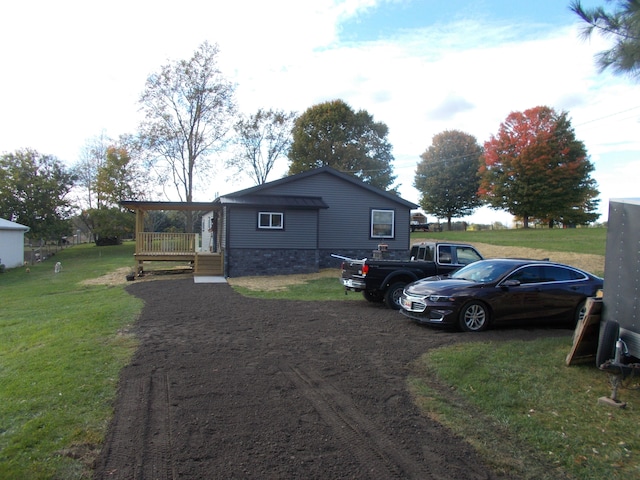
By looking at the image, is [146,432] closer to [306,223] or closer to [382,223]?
[306,223]

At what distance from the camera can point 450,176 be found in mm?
49562

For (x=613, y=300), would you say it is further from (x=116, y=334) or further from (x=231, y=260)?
(x=231, y=260)

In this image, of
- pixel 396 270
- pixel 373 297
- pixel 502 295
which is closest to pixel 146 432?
pixel 502 295

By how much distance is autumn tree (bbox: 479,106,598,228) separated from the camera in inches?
1567

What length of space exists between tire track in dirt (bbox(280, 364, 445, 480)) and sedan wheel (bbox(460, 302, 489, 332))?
12.1 ft

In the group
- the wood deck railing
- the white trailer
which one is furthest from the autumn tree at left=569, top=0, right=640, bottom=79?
the wood deck railing

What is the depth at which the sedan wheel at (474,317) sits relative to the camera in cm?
856

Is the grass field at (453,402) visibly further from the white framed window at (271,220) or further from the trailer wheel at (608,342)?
the white framed window at (271,220)

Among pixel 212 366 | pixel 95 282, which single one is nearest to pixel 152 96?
pixel 95 282

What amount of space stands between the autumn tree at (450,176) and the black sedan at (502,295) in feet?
135

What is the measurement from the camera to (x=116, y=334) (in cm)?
842

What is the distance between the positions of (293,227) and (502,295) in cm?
1266

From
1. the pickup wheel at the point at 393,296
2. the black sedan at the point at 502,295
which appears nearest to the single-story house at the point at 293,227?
the pickup wheel at the point at 393,296

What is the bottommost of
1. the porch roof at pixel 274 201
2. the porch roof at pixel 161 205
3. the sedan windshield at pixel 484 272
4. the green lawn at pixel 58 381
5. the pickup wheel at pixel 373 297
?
the green lawn at pixel 58 381
